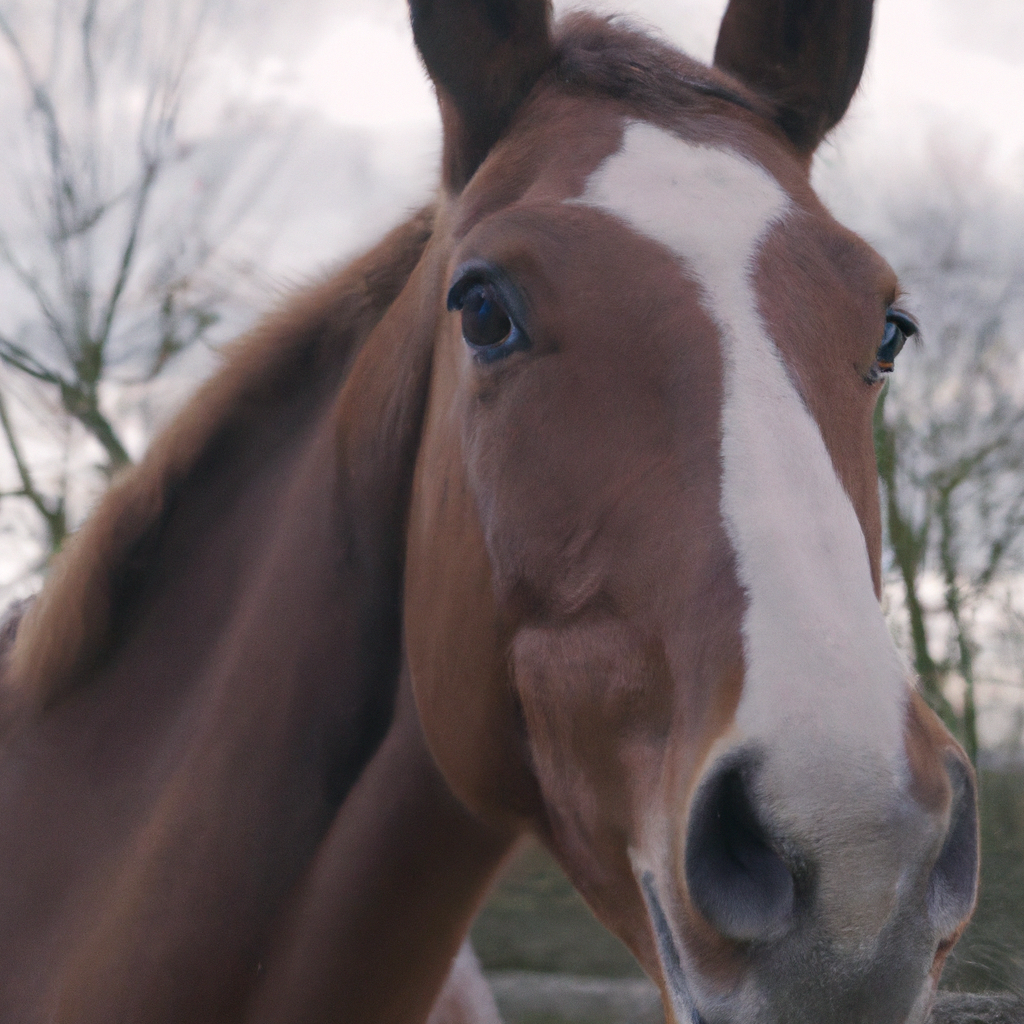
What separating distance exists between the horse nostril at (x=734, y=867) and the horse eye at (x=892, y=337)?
1.06m

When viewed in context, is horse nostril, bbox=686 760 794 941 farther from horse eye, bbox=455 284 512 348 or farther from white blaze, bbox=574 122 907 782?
horse eye, bbox=455 284 512 348

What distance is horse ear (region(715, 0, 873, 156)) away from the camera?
2.34 m

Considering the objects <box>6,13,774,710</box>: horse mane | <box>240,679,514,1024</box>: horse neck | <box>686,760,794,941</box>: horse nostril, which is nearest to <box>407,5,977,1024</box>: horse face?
<box>686,760,794,941</box>: horse nostril

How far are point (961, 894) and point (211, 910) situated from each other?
57.8 inches

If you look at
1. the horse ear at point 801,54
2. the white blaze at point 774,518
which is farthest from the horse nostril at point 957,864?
the horse ear at point 801,54

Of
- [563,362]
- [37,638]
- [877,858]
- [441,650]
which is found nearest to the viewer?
[877,858]

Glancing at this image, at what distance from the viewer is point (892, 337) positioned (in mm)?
2064

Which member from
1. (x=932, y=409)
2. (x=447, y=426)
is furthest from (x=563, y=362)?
(x=932, y=409)

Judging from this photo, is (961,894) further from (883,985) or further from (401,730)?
(401,730)

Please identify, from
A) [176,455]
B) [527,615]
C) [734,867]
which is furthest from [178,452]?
[734,867]

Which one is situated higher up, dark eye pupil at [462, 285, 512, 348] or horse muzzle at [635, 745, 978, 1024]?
dark eye pupil at [462, 285, 512, 348]

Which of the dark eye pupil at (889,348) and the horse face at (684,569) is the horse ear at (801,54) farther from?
the dark eye pupil at (889,348)

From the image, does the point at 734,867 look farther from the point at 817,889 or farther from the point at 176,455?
the point at 176,455

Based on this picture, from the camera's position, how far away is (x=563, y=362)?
174 centimetres
